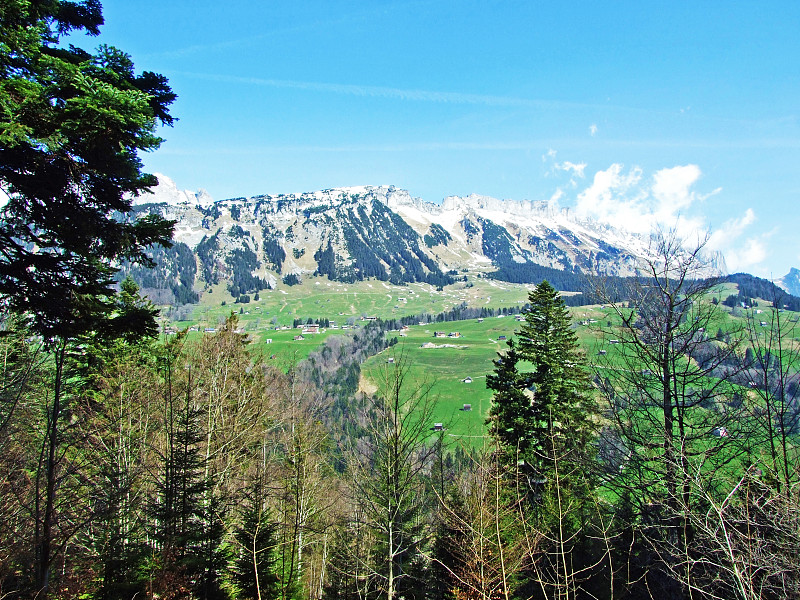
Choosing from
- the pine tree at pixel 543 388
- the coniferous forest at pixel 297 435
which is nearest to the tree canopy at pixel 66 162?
the coniferous forest at pixel 297 435

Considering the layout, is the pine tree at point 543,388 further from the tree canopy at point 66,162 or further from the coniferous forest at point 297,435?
the tree canopy at point 66,162

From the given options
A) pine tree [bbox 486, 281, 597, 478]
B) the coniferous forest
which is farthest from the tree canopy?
pine tree [bbox 486, 281, 597, 478]

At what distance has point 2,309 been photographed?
699 cm

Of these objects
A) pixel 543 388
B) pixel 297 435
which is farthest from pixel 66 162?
pixel 543 388

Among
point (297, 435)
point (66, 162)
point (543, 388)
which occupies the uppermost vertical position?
point (66, 162)

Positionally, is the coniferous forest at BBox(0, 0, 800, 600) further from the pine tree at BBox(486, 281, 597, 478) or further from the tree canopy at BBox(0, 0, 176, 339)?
the pine tree at BBox(486, 281, 597, 478)

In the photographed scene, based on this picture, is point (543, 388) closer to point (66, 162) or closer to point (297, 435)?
point (297, 435)

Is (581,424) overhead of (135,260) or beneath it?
beneath

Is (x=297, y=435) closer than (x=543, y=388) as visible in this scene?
Yes

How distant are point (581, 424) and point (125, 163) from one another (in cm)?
1897

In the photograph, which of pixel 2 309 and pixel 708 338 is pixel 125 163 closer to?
pixel 2 309

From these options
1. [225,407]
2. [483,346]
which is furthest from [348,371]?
[225,407]

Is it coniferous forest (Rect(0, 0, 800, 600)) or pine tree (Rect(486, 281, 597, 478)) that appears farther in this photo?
pine tree (Rect(486, 281, 597, 478))

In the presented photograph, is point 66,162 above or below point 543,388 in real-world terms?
above
